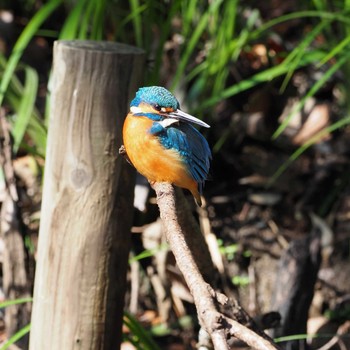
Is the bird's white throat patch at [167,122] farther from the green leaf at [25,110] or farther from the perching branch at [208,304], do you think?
the green leaf at [25,110]

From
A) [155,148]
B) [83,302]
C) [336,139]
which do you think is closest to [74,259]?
[83,302]

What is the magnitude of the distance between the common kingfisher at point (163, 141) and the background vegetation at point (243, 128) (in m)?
1.29

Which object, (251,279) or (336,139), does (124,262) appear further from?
(336,139)

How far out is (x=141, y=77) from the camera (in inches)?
97.3

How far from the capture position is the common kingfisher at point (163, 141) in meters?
2.05

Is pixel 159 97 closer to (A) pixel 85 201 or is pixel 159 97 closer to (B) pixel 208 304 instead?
(A) pixel 85 201

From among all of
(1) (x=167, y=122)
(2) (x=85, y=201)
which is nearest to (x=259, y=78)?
(2) (x=85, y=201)

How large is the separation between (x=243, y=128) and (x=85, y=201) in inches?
85.4

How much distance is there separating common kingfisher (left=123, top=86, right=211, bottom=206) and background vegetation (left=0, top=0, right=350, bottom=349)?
1.29 meters

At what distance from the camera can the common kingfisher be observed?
2055 millimetres

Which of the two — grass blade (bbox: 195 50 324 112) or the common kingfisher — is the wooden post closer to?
the common kingfisher

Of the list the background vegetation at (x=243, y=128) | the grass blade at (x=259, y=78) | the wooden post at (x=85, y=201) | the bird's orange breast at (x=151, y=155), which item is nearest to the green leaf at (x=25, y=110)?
the background vegetation at (x=243, y=128)

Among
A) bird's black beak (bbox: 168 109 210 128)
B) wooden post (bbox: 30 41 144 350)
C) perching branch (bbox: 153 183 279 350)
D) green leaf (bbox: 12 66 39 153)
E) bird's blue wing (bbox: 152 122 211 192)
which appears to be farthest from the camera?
green leaf (bbox: 12 66 39 153)

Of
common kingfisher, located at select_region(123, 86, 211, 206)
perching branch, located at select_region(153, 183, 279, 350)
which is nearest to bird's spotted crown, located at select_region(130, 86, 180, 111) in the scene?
common kingfisher, located at select_region(123, 86, 211, 206)
